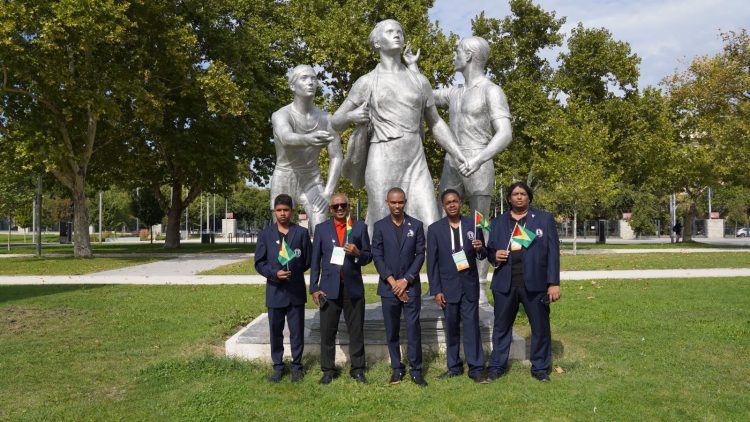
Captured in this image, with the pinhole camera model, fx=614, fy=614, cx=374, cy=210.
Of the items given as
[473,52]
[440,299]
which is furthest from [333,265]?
[473,52]

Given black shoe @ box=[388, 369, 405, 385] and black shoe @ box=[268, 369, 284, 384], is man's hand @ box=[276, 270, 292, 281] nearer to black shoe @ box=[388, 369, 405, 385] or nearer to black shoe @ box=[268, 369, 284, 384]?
black shoe @ box=[268, 369, 284, 384]

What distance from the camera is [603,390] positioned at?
15.9 feet

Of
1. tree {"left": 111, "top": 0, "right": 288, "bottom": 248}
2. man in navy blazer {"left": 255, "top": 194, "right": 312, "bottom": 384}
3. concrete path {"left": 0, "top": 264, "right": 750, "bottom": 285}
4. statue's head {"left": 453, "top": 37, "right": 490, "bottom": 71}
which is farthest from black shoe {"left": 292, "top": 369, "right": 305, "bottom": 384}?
tree {"left": 111, "top": 0, "right": 288, "bottom": 248}

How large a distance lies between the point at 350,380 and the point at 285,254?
3.93 ft

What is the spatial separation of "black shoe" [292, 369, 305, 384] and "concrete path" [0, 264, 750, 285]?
8180mm

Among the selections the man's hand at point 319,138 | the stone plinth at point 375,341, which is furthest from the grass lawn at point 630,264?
the man's hand at point 319,138

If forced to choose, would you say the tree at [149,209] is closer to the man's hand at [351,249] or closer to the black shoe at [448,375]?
the man's hand at [351,249]

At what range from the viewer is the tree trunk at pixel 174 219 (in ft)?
96.1

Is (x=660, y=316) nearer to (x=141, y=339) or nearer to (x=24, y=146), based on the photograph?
(x=141, y=339)

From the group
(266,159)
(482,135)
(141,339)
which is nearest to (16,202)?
(266,159)

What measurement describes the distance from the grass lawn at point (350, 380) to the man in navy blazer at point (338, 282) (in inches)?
9.0

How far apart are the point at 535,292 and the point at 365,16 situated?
22.7m

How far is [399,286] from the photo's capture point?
4930mm

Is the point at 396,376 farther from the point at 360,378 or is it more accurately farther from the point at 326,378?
the point at 326,378
